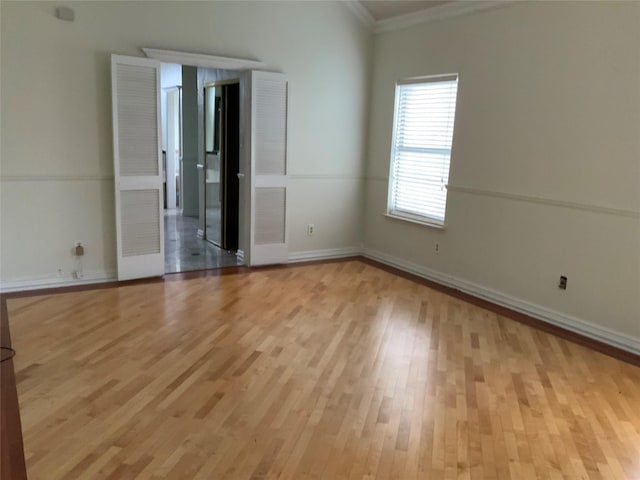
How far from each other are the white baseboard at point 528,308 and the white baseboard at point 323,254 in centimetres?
47

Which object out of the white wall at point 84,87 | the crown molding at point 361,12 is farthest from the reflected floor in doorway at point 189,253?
the crown molding at point 361,12

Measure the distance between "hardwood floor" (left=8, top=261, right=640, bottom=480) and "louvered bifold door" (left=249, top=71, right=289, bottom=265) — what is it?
1191 millimetres

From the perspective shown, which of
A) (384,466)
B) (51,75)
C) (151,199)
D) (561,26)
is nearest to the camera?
(384,466)

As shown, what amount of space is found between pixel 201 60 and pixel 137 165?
1197 millimetres

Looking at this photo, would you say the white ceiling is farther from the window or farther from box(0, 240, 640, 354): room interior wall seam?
box(0, 240, 640, 354): room interior wall seam

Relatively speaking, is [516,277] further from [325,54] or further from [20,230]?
[20,230]

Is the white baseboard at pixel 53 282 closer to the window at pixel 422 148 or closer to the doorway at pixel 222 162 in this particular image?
the doorway at pixel 222 162

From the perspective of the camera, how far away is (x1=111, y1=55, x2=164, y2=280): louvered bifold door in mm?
4582

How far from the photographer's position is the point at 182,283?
4926 millimetres

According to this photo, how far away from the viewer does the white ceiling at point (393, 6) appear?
518 centimetres

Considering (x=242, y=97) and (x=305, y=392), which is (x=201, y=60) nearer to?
(x=242, y=97)

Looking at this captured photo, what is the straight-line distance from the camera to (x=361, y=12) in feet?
19.0

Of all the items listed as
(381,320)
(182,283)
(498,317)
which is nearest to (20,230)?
(182,283)

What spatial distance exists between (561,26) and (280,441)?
12.2 ft
